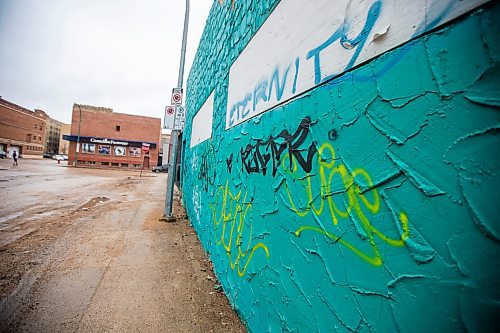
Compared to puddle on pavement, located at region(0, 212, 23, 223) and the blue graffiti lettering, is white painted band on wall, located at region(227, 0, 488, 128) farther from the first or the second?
puddle on pavement, located at region(0, 212, 23, 223)

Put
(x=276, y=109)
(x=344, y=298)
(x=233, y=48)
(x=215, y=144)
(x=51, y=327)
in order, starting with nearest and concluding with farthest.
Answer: (x=344, y=298)
(x=276, y=109)
(x=51, y=327)
(x=233, y=48)
(x=215, y=144)

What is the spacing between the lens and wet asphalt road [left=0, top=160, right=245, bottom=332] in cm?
234

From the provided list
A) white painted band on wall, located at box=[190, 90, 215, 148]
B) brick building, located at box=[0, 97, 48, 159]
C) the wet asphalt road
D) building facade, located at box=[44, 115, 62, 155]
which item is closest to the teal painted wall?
the wet asphalt road

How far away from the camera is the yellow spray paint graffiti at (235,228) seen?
7.75 feet

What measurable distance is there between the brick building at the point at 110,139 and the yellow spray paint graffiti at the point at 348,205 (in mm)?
32047

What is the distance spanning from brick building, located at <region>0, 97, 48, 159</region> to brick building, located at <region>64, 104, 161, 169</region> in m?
19.4

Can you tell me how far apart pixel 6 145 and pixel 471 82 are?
58912 millimetres

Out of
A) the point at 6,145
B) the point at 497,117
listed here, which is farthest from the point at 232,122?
the point at 6,145

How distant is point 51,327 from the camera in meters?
2.19

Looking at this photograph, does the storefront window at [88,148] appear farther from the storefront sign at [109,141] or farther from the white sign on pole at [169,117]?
the white sign on pole at [169,117]

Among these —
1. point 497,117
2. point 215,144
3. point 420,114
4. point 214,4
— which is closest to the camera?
→ point 497,117

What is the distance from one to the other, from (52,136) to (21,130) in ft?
117

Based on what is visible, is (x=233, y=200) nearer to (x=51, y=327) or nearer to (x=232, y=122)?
(x=232, y=122)

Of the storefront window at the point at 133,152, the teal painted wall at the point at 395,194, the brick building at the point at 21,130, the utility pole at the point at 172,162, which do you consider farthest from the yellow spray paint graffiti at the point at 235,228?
the brick building at the point at 21,130
